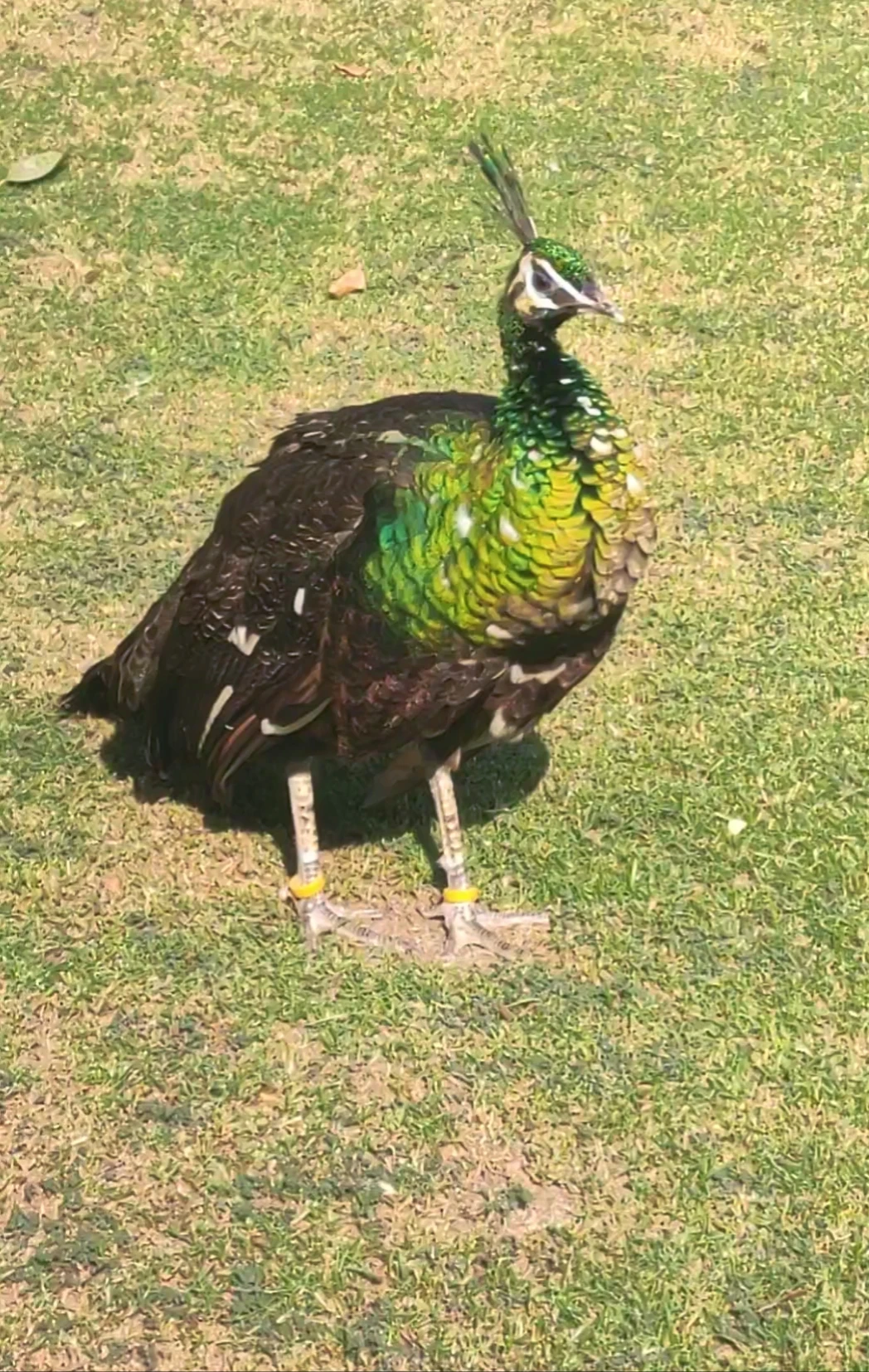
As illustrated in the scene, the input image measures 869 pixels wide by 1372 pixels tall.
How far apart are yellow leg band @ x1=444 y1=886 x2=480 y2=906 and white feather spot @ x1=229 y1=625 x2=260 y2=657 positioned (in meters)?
0.87

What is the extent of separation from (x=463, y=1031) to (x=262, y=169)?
4.65m

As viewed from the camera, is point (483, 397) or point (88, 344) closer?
point (483, 397)

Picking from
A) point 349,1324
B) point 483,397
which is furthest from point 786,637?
point 349,1324

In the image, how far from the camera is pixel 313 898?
397cm

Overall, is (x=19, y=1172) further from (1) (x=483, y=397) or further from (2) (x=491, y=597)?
(1) (x=483, y=397)

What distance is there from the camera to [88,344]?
6.01 metres

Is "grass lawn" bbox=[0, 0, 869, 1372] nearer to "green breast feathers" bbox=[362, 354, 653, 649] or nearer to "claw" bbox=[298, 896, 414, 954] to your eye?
"claw" bbox=[298, 896, 414, 954]

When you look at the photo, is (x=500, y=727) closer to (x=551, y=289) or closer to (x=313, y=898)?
(x=313, y=898)

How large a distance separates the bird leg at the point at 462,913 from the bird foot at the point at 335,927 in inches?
5.6

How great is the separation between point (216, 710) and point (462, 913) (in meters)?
0.86

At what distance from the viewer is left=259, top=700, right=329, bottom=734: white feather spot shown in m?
3.57

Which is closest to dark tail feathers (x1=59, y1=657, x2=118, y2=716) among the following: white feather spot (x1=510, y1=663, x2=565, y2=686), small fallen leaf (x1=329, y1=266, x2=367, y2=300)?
white feather spot (x1=510, y1=663, x2=565, y2=686)

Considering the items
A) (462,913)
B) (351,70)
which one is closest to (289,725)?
(462,913)

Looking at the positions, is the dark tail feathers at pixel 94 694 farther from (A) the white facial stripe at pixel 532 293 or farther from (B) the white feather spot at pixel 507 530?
(A) the white facial stripe at pixel 532 293
